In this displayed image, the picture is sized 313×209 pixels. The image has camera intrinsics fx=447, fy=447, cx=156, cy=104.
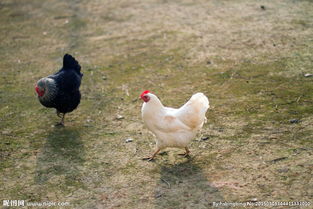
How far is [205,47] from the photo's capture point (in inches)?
334

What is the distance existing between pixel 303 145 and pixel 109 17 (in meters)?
6.64

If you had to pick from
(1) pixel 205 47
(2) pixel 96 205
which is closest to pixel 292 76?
(1) pixel 205 47

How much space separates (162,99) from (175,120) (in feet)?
5.72

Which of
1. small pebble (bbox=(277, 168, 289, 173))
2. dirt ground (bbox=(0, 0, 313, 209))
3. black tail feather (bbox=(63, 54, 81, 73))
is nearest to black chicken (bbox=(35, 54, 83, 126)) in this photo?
black tail feather (bbox=(63, 54, 81, 73))

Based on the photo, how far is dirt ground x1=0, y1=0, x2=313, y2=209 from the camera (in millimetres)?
4766

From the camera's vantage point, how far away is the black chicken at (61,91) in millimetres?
6191

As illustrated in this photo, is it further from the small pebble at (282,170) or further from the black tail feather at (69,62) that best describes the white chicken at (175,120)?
the black tail feather at (69,62)

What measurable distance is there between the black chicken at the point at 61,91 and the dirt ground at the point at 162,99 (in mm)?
313

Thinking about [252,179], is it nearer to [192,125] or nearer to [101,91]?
[192,125]

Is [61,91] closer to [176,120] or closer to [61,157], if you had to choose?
[61,157]

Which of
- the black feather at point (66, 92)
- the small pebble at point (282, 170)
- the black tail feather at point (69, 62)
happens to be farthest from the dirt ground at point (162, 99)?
the black tail feather at point (69, 62)

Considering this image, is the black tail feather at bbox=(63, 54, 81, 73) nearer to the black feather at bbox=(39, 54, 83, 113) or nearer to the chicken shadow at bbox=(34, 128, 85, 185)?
the black feather at bbox=(39, 54, 83, 113)

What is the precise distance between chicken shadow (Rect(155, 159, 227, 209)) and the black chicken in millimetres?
1886

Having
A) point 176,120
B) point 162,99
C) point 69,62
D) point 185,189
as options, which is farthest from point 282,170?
point 69,62
